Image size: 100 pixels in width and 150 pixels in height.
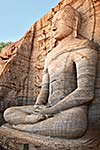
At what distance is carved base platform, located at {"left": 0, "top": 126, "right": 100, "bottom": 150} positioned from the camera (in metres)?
2.69

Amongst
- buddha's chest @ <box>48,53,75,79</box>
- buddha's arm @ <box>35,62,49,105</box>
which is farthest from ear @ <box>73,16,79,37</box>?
buddha's arm @ <box>35,62,49,105</box>

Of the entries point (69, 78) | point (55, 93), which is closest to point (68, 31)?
point (69, 78)

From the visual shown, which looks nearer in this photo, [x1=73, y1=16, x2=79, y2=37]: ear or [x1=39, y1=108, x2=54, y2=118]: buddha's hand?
[x1=39, y1=108, x2=54, y2=118]: buddha's hand

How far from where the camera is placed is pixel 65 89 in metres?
3.58

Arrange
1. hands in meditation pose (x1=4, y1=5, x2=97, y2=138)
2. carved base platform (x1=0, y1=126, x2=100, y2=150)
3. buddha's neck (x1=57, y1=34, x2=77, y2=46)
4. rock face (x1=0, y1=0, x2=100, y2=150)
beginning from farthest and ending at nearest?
rock face (x1=0, y1=0, x2=100, y2=150) → buddha's neck (x1=57, y1=34, x2=77, y2=46) → hands in meditation pose (x1=4, y1=5, x2=97, y2=138) → carved base platform (x1=0, y1=126, x2=100, y2=150)

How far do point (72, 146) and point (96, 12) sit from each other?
8.06 ft

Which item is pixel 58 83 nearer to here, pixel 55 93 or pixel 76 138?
pixel 55 93

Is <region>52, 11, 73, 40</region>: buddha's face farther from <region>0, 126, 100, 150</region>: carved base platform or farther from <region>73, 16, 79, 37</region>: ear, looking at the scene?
<region>0, 126, 100, 150</region>: carved base platform

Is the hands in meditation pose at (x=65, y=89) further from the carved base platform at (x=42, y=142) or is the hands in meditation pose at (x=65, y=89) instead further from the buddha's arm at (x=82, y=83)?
the carved base platform at (x=42, y=142)

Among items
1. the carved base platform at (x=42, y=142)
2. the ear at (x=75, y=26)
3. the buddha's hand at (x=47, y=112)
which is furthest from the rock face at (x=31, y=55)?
the buddha's hand at (x=47, y=112)

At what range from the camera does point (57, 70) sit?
3.76m

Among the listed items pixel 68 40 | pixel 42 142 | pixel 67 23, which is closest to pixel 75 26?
pixel 67 23

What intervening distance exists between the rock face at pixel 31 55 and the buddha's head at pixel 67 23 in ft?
0.63

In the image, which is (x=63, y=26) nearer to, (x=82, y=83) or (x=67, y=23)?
(x=67, y=23)
